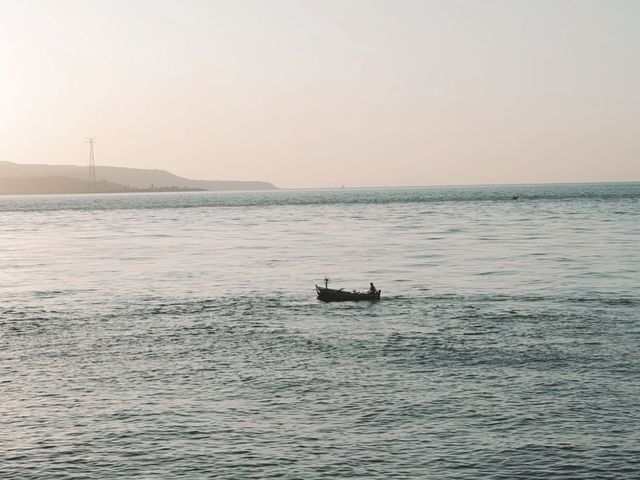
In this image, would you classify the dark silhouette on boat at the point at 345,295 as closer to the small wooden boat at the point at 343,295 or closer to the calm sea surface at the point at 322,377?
the small wooden boat at the point at 343,295

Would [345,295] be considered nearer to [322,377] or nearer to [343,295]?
[343,295]

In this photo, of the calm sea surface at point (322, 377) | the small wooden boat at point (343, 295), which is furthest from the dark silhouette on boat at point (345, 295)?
the calm sea surface at point (322, 377)

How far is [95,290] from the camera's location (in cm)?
9256

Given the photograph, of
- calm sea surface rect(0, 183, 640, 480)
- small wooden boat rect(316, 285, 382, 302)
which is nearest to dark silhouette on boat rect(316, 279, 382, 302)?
small wooden boat rect(316, 285, 382, 302)

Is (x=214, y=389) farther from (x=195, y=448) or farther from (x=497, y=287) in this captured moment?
(x=497, y=287)

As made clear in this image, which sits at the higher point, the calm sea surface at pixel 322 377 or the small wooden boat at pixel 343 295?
the small wooden boat at pixel 343 295

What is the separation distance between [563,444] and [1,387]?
30.1 m

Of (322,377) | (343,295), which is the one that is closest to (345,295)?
(343,295)

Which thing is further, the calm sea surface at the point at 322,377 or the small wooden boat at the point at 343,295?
the small wooden boat at the point at 343,295

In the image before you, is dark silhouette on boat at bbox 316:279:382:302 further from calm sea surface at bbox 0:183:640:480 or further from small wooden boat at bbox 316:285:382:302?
calm sea surface at bbox 0:183:640:480

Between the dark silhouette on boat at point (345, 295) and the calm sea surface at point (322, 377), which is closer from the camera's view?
the calm sea surface at point (322, 377)

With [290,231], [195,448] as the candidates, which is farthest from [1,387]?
[290,231]

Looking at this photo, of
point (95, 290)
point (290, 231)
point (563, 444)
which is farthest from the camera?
point (290, 231)

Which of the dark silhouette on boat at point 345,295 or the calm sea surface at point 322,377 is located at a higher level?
the dark silhouette on boat at point 345,295
